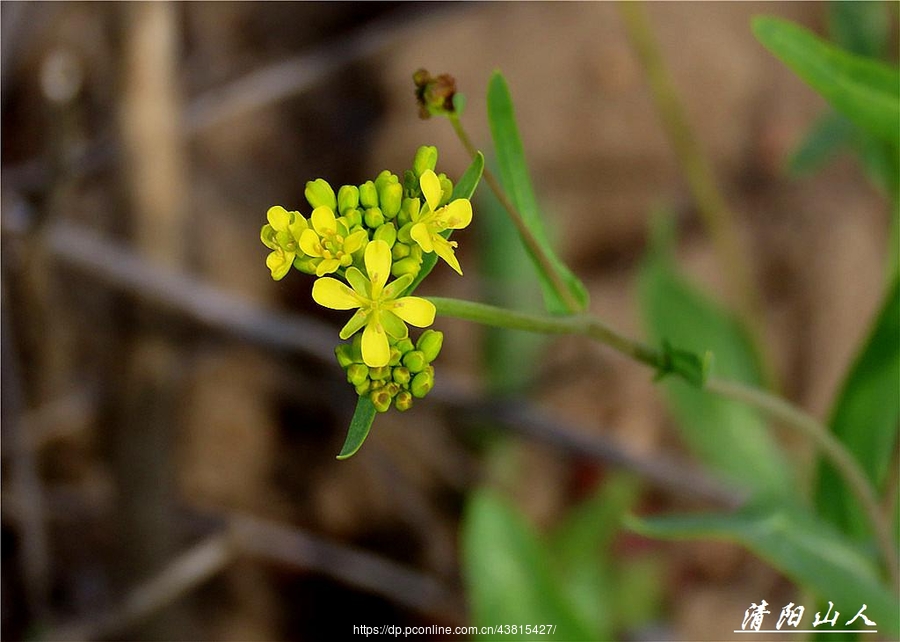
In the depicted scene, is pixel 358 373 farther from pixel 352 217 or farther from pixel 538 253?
pixel 538 253

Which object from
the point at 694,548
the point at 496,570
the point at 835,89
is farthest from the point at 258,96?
the point at 694,548

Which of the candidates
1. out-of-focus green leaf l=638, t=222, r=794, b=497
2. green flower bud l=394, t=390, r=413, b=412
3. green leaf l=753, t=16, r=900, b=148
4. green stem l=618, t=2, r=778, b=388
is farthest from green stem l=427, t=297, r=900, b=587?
green stem l=618, t=2, r=778, b=388

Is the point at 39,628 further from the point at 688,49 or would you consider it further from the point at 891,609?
the point at 688,49

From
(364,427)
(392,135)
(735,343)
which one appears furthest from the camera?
(392,135)

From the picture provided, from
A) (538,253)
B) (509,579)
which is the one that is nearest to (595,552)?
(509,579)

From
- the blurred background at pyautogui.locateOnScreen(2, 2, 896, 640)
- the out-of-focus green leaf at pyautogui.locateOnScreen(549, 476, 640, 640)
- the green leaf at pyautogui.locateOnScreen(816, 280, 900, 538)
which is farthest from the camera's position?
the out-of-focus green leaf at pyautogui.locateOnScreen(549, 476, 640, 640)

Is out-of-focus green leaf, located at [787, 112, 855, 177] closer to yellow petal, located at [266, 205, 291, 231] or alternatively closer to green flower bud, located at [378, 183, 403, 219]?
green flower bud, located at [378, 183, 403, 219]
